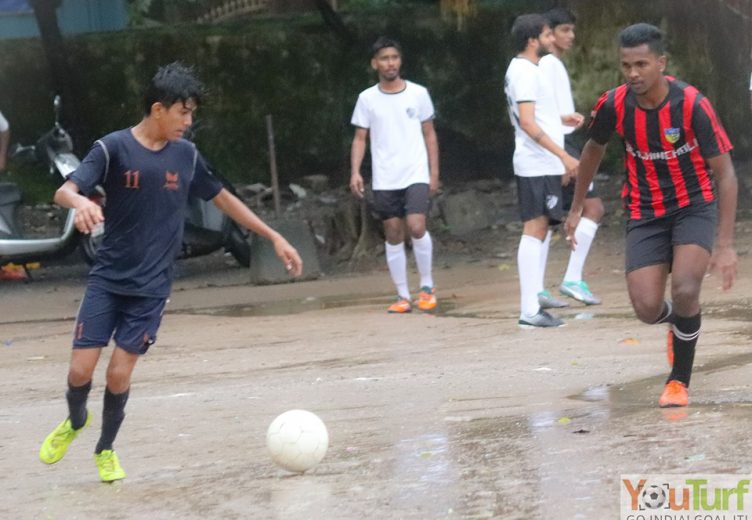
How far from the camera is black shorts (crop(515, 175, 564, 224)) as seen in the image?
9.47 m

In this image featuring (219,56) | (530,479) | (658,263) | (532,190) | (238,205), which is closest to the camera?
(530,479)

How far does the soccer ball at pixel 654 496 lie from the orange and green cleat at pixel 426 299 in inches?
227

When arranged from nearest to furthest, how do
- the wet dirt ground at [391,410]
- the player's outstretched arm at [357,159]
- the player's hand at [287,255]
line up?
the wet dirt ground at [391,410] → the player's hand at [287,255] → the player's outstretched arm at [357,159]

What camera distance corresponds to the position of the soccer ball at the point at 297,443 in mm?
5324

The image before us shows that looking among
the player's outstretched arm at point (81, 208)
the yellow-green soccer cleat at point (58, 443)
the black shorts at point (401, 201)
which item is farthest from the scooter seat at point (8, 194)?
the player's outstretched arm at point (81, 208)

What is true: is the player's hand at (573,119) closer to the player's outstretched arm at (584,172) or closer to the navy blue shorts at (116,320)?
the player's outstretched arm at (584,172)

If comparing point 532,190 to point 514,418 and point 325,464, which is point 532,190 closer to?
point 514,418

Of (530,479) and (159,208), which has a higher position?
(159,208)

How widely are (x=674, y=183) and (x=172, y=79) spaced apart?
7.68ft

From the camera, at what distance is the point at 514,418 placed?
245 inches

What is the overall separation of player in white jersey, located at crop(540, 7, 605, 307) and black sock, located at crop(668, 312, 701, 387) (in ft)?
10.9

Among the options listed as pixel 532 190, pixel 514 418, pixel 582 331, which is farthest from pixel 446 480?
pixel 532 190

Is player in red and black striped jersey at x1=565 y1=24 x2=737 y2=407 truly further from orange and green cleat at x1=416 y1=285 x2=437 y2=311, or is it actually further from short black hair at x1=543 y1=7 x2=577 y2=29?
orange and green cleat at x1=416 y1=285 x2=437 y2=311

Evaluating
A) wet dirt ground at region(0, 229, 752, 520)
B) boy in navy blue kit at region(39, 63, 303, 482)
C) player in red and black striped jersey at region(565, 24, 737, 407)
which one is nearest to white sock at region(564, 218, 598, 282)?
wet dirt ground at region(0, 229, 752, 520)
